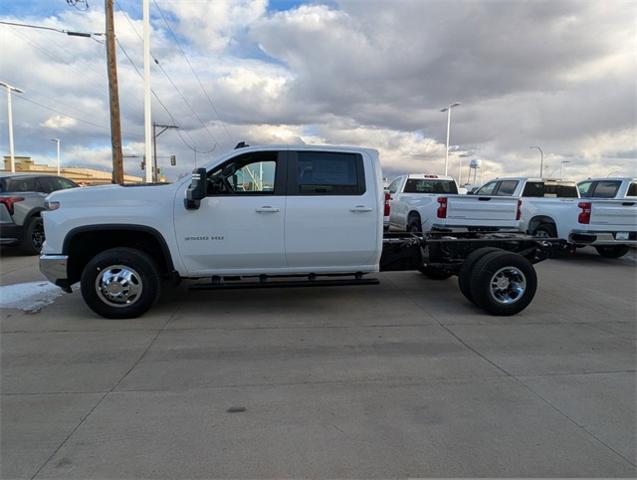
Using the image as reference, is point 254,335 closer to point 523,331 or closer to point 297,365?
point 297,365

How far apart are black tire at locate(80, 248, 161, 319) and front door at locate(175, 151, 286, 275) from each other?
1.63 feet

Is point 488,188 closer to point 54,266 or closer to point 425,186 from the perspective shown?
point 425,186

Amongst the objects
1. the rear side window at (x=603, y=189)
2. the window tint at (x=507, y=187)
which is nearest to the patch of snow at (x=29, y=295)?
the window tint at (x=507, y=187)

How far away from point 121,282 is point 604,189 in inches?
521

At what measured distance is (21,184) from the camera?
421 inches

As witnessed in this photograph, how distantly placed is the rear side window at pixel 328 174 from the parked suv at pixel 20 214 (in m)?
7.68

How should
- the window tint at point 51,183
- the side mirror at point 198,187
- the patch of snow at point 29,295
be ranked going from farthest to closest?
1. the window tint at point 51,183
2. the patch of snow at point 29,295
3. the side mirror at point 198,187

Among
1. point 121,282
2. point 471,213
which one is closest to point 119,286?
point 121,282

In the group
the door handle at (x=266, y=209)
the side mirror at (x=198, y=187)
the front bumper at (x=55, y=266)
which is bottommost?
the front bumper at (x=55, y=266)

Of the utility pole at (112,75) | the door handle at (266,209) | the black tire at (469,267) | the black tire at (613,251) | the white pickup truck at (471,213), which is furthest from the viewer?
the utility pole at (112,75)

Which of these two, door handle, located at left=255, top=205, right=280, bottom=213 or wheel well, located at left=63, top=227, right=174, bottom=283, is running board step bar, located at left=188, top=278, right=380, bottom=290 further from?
door handle, located at left=255, top=205, right=280, bottom=213

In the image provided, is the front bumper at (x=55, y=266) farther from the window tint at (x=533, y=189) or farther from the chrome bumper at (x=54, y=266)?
the window tint at (x=533, y=189)

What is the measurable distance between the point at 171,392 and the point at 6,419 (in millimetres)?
1146

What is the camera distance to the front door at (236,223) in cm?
527
